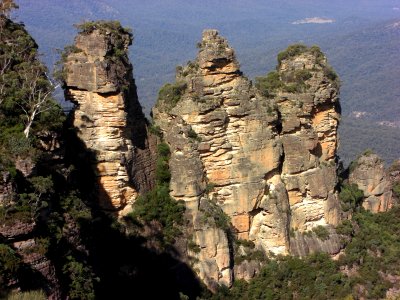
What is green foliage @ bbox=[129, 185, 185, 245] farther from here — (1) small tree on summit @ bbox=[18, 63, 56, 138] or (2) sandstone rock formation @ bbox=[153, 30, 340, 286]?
(1) small tree on summit @ bbox=[18, 63, 56, 138]

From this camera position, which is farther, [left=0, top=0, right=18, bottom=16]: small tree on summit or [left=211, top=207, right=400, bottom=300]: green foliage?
[left=211, top=207, right=400, bottom=300]: green foliage

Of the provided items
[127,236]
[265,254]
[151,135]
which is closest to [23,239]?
[127,236]

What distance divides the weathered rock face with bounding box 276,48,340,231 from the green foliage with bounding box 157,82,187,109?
575 centimetres

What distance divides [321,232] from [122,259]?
1246cm

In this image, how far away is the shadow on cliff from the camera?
83.6 feet

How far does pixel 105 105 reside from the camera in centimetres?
2659

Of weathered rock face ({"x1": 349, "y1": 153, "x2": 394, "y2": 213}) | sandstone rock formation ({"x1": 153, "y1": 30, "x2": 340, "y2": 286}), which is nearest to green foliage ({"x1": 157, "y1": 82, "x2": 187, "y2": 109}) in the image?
sandstone rock formation ({"x1": 153, "y1": 30, "x2": 340, "y2": 286})

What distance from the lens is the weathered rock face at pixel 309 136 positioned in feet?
104

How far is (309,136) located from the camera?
A: 1254 inches

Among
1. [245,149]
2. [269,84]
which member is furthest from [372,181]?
[245,149]

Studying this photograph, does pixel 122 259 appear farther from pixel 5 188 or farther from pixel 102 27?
pixel 102 27

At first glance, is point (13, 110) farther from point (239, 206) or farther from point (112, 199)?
point (239, 206)

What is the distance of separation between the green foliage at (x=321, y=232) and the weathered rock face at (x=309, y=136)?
15.9 inches

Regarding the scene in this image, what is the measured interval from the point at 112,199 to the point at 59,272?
8853 millimetres
